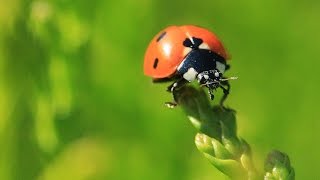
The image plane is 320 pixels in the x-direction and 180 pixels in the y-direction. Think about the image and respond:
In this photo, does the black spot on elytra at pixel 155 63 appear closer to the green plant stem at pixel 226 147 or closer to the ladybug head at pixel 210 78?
the ladybug head at pixel 210 78

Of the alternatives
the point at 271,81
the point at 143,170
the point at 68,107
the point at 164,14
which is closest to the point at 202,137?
the point at 68,107

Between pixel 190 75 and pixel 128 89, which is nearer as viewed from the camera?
pixel 190 75

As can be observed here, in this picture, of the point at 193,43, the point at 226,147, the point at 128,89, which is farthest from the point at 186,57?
the point at 226,147

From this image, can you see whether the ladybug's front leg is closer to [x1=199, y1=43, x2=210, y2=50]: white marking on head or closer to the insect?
the insect

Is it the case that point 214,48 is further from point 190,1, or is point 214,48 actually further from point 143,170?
point 190,1

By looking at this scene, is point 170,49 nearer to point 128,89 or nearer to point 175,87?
point 175,87

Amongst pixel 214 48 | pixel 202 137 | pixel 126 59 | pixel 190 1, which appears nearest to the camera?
pixel 202 137

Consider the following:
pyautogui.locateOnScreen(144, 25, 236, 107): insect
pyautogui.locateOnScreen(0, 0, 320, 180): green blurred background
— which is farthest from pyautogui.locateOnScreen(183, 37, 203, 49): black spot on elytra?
pyautogui.locateOnScreen(0, 0, 320, 180): green blurred background
